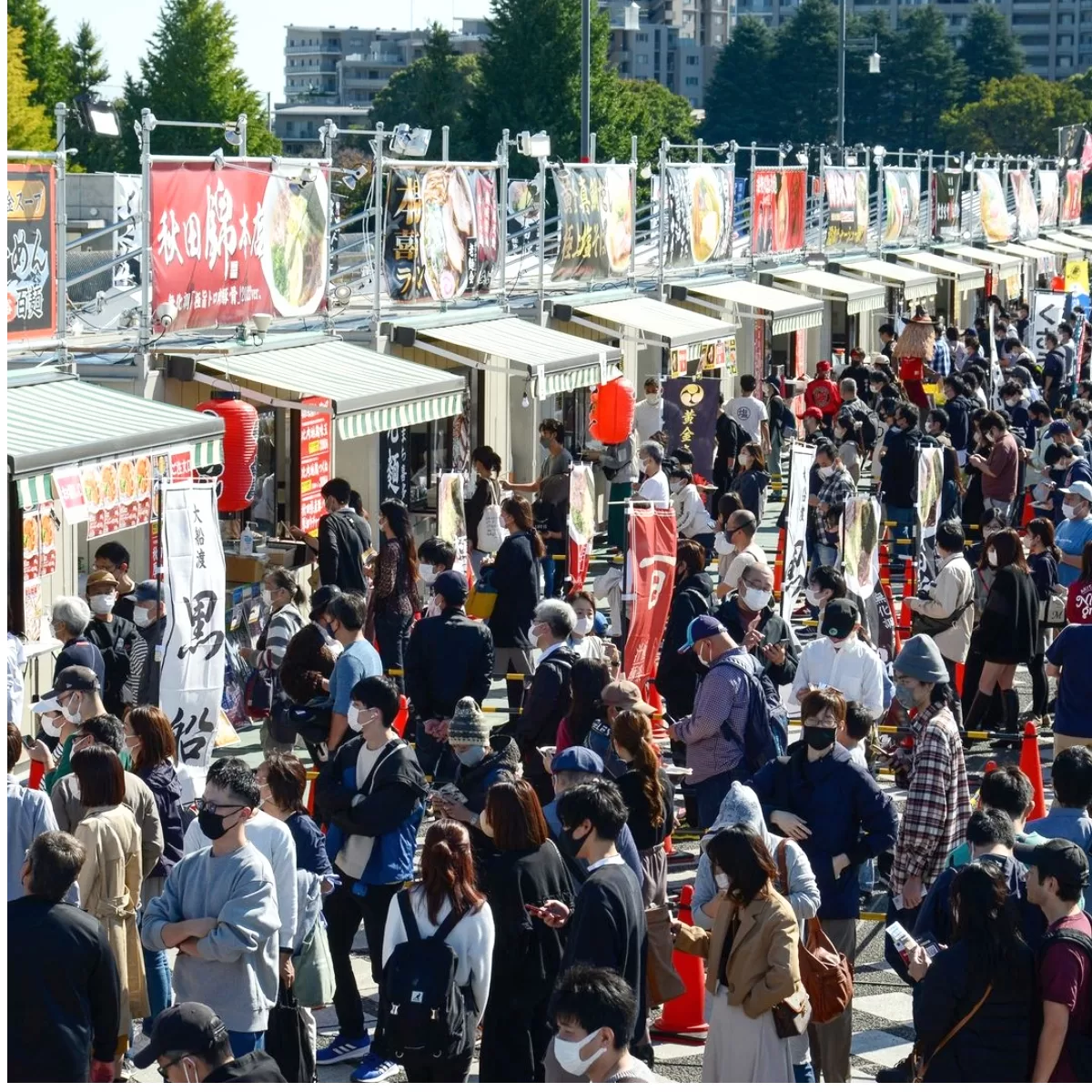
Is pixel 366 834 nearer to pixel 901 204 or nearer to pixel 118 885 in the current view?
pixel 118 885

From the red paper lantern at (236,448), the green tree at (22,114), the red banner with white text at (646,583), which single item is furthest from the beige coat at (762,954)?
the green tree at (22,114)

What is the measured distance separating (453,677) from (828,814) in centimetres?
310

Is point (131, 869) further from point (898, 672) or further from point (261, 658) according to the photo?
point (261, 658)

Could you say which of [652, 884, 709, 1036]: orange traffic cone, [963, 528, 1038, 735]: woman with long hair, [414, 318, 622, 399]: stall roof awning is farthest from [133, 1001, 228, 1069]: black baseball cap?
[414, 318, 622, 399]: stall roof awning

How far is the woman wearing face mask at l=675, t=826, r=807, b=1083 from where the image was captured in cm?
624

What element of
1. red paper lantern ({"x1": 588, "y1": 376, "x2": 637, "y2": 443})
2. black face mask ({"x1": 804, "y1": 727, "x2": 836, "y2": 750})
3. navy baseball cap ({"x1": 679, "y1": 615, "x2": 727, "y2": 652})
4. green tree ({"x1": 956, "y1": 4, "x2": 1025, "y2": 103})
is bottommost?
black face mask ({"x1": 804, "y1": 727, "x2": 836, "y2": 750})

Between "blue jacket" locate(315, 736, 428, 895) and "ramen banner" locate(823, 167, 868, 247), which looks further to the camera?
"ramen banner" locate(823, 167, 868, 247)

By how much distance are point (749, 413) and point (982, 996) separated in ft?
51.0

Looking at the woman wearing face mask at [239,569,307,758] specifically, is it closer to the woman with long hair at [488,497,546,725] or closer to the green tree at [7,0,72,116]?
the woman with long hair at [488,497,546,725]

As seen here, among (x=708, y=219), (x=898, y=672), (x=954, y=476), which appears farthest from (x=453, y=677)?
(x=708, y=219)

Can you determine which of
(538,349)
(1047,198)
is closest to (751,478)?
(538,349)

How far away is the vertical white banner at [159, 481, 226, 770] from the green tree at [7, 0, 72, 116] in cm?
A: 6185

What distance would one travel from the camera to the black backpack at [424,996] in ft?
20.7

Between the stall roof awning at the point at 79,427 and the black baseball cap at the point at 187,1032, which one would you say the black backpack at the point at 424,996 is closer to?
the black baseball cap at the point at 187,1032
